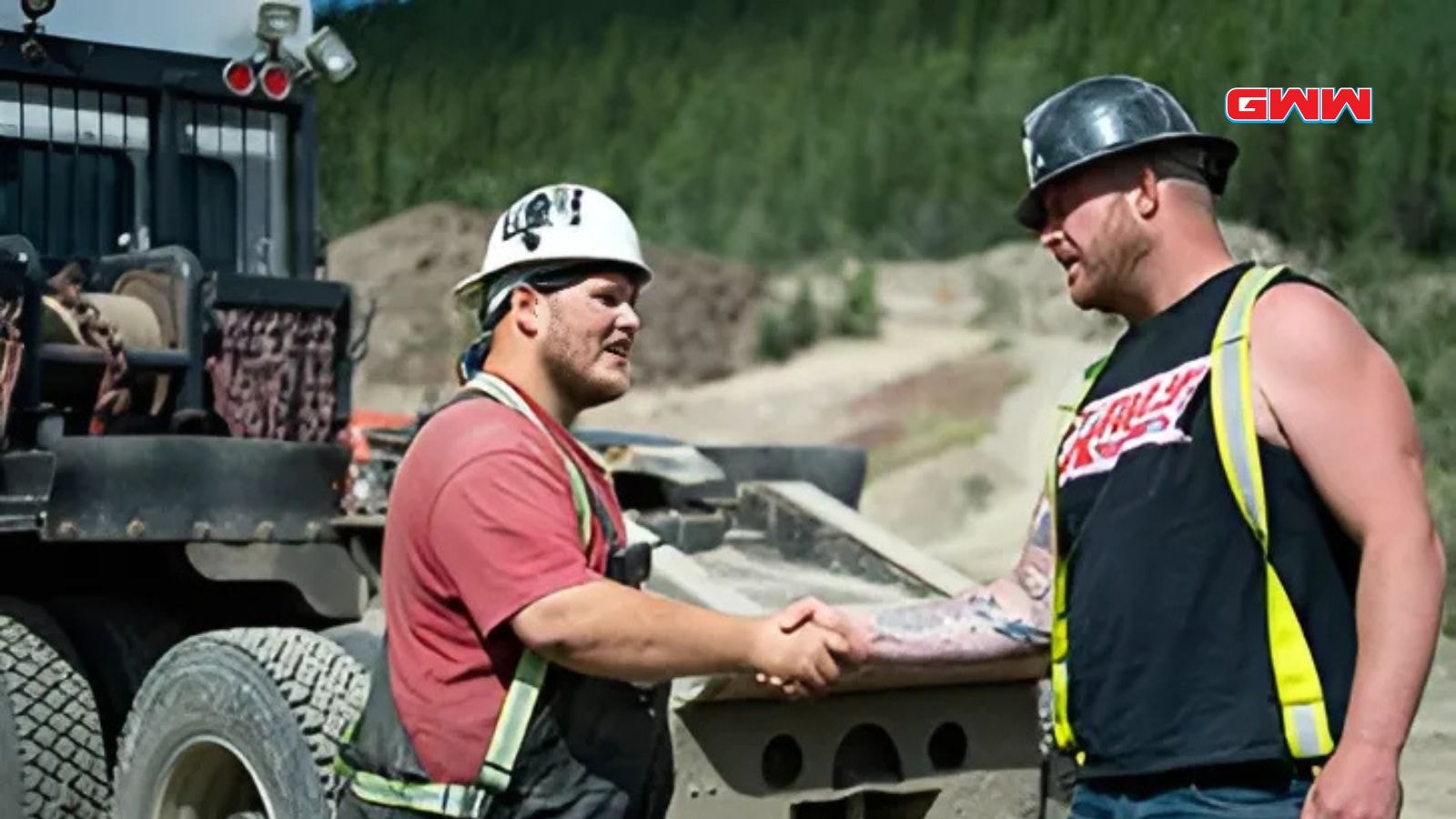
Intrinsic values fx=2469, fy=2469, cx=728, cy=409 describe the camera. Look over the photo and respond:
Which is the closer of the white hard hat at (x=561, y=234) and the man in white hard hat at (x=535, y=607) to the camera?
the man in white hard hat at (x=535, y=607)

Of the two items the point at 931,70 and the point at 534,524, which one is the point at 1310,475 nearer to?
the point at 534,524

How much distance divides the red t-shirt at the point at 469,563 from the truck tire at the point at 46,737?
2.78 meters

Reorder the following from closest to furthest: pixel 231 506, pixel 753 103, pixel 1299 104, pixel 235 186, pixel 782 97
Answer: pixel 231 506 → pixel 235 186 → pixel 1299 104 → pixel 782 97 → pixel 753 103

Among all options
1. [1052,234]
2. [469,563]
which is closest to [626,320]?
[469,563]

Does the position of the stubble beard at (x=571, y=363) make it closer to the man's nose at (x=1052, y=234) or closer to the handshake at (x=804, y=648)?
the handshake at (x=804, y=648)

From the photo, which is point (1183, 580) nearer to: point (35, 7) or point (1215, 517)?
point (1215, 517)

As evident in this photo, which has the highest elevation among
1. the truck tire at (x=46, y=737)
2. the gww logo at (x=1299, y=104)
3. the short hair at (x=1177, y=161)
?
the gww logo at (x=1299, y=104)

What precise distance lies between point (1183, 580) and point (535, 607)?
909 mm

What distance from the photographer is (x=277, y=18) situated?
7.65 m

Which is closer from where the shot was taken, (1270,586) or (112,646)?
(1270,586)

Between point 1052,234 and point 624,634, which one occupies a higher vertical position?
point 1052,234

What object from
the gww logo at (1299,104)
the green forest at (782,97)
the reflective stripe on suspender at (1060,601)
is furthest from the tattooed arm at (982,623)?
the green forest at (782,97)

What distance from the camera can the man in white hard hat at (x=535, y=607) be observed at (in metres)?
3.55

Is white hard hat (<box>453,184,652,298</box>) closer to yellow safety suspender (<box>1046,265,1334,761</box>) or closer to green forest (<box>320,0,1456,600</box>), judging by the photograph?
yellow safety suspender (<box>1046,265,1334,761</box>)
